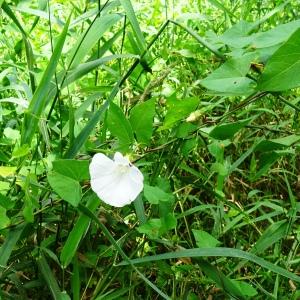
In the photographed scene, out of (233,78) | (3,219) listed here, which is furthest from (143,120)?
A: (3,219)

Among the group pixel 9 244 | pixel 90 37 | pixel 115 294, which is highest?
pixel 90 37

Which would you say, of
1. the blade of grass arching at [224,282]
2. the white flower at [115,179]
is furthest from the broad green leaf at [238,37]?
the blade of grass arching at [224,282]

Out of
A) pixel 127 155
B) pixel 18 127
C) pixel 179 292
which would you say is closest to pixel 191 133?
pixel 127 155

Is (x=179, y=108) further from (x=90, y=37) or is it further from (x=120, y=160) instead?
(x=90, y=37)

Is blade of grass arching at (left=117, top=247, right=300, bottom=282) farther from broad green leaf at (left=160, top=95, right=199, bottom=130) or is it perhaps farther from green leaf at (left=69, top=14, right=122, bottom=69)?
green leaf at (left=69, top=14, right=122, bottom=69)

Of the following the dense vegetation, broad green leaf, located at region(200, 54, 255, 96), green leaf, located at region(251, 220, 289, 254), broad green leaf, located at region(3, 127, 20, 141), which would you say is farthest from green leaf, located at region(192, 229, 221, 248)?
broad green leaf, located at region(3, 127, 20, 141)

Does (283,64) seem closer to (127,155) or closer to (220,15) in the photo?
(127,155)

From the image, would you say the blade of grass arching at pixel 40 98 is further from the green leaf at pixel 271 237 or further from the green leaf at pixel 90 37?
the green leaf at pixel 271 237
